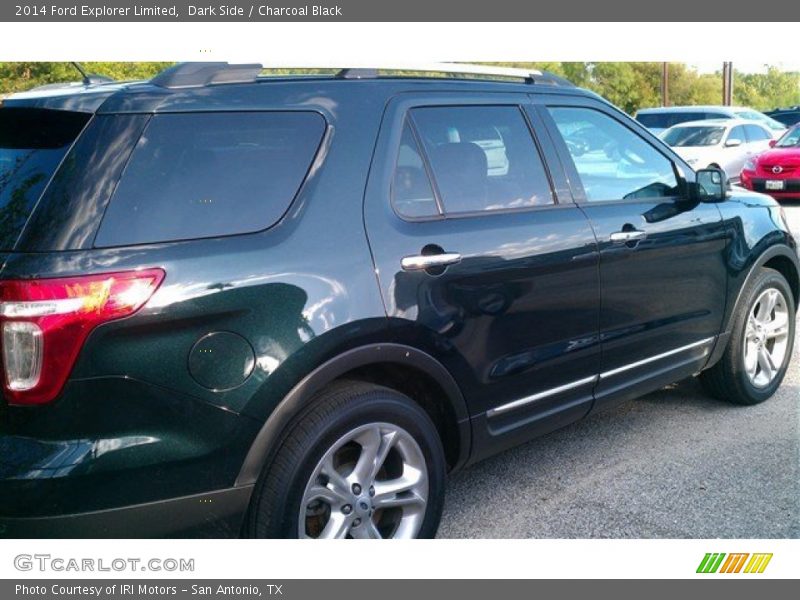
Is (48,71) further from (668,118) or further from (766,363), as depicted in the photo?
(668,118)

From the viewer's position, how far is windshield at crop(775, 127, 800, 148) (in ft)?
51.4

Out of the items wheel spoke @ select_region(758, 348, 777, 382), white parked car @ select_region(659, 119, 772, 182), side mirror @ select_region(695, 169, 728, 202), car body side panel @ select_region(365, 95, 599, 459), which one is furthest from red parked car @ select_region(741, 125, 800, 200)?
car body side panel @ select_region(365, 95, 599, 459)

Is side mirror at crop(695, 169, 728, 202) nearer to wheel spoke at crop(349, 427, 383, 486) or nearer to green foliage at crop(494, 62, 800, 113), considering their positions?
wheel spoke at crop(349, 427, 383, 486)

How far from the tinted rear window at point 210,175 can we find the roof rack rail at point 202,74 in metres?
0.15

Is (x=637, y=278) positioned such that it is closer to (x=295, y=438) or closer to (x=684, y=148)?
(x=295, y=438)

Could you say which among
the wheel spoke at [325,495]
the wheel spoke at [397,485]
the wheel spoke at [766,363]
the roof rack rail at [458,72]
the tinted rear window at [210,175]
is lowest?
the wheel spoke at [766,363]

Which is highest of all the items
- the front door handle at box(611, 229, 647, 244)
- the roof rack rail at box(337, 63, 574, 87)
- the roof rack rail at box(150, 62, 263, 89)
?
the roof rack rail at box(150, 62, 263, 89)

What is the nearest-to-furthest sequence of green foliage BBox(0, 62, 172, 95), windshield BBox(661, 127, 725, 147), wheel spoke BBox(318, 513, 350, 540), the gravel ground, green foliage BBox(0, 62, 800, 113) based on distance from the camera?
wheel spoke BBox(318, 513, 350, 540), the gravel ground, green foliage BBox(0, 62, 172, 95), windshield BBox(661, 127, 725, 147), green foliage BBox(0, 62, 800, 113)

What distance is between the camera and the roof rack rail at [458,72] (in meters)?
3.26

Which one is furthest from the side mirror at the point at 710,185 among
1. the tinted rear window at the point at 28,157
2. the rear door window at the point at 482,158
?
the tinted rear window at the point at 28,157

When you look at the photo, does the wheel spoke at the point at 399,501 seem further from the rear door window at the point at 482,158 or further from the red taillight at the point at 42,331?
the red taillight at the point at 42,331

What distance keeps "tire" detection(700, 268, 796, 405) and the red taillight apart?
3.66 m

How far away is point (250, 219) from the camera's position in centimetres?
276

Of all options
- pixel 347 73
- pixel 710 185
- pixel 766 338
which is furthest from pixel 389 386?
pixel 766 338
